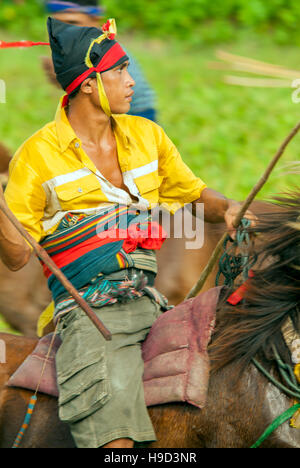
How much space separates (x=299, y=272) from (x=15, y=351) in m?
1.34

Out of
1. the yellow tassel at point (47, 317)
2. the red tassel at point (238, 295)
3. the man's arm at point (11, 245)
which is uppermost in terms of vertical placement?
the man's arm at point (11, 245)

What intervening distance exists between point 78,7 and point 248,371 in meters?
2.94

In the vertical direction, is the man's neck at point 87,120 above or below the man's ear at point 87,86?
below

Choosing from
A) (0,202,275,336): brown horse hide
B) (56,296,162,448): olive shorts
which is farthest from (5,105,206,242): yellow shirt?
(0,202,275,336): brown horse hide

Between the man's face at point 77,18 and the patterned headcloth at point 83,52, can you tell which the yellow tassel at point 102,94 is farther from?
the man's face at point 77,18

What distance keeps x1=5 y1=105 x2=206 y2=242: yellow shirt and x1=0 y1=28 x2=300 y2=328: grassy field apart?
14.4 feet

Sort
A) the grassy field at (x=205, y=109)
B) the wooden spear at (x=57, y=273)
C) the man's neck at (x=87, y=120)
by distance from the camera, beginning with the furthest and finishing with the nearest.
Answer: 1. the grassy field at (x=205, y=109)
2. the man's neck at (x=87, y=120)
3. the wooden spear at (x=57, y=273)

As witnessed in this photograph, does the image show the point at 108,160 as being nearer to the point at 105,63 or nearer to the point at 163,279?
the point at 105,63

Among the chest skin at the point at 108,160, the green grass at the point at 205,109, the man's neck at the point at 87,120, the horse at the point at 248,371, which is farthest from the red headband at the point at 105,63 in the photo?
the green grass at the point at 205,109

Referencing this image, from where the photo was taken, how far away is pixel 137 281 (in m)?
3.26

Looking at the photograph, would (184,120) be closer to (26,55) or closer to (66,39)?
(26,55)

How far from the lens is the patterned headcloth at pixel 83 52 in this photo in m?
3.17

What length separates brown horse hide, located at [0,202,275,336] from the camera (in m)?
5.04

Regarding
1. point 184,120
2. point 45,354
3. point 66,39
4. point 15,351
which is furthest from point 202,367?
point 184,120
